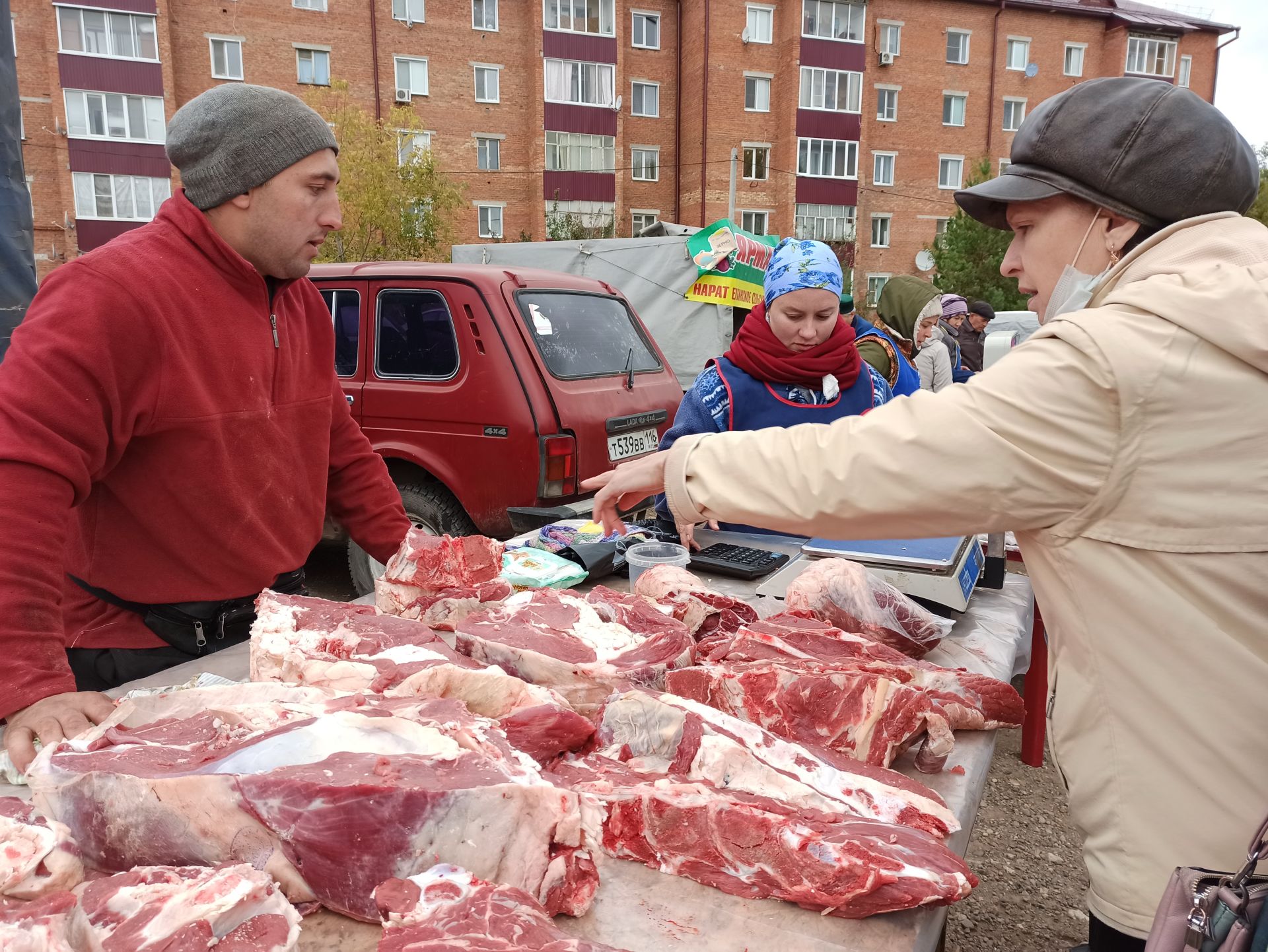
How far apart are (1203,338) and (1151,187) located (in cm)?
40

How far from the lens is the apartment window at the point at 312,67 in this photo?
1126 inches

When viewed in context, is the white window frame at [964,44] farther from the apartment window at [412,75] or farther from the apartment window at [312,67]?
the apartment window at [312,67]

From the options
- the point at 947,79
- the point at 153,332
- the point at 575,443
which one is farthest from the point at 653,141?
the point at 153,332

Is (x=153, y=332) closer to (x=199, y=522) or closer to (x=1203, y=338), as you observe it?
(x=199, y=522)

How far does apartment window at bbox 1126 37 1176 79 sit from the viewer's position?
34.8 meters

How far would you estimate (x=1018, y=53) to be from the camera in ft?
114

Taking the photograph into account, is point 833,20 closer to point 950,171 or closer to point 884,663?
point 950,171

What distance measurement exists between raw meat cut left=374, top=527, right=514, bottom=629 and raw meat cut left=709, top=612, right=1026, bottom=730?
2.45ft

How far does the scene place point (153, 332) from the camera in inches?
90.6

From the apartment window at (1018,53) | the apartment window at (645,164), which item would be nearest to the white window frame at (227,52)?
the apartment window at (645,164)

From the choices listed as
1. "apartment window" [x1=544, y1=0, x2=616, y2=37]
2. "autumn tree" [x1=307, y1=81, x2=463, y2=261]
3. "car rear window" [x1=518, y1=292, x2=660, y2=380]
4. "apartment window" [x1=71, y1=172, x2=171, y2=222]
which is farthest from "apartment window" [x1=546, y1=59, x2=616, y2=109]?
"car rear window" [x1=518, y1=292, x2=660, y2=380]

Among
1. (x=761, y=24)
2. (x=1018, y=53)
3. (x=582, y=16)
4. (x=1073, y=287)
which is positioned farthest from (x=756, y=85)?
(x=1073, y=287)

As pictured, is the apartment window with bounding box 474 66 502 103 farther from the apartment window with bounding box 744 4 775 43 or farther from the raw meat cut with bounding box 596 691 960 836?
the raw meat cut with bounding box 596 691 960 836

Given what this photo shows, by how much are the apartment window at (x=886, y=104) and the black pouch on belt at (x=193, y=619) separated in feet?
121
